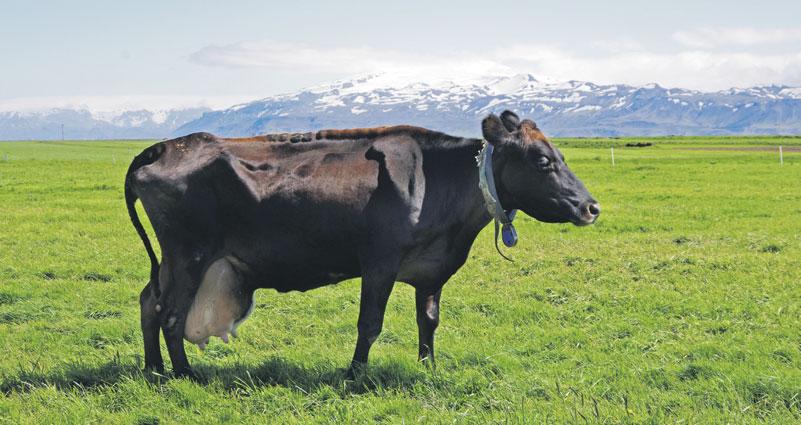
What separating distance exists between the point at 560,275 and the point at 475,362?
5317mm

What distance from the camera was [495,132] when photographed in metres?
6.88

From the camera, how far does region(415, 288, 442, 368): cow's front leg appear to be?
759 cm

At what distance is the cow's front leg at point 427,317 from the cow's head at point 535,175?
4.46 ft

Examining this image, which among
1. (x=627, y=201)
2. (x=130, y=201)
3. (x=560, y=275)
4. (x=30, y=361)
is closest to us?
(x=130, y=201)

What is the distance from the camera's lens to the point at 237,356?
8.57 meters

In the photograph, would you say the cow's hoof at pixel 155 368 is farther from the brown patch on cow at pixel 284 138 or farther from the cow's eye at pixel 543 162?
the cow's eye at pixel 543 162

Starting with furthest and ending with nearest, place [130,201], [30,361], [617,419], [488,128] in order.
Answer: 1. [30,361]
2. [130,201]
3. [488,128]
4. [617,419]

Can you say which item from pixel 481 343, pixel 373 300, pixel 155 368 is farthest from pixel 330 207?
pixel 481 343

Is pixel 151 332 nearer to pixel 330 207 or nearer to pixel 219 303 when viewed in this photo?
pixel 219 303

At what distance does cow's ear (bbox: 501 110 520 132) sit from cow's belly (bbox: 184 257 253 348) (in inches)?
113

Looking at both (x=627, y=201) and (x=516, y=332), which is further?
(x=627, y=201)

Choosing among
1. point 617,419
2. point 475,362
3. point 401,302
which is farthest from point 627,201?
point 617,419

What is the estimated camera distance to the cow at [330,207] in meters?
6.84

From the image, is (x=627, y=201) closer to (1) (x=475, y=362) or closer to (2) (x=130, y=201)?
(1) (x=475, y=362)
